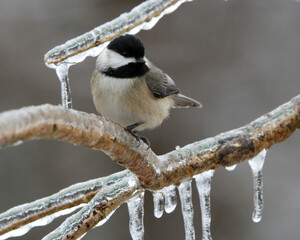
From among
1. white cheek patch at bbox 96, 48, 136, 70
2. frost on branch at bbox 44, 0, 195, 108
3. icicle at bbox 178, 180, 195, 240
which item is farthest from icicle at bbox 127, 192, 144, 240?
white cheek patch at bbox 96, 48, 136, 70

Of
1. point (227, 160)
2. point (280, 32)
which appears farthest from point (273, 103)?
point (227, 160)

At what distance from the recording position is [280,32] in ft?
14.7

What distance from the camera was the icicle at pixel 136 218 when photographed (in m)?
1.67

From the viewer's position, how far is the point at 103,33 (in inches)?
66.4

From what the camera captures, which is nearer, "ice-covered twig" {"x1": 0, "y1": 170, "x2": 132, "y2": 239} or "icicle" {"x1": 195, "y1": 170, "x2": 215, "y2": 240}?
"ice-covered twig" {"x1": 0, "y1": 170, "x2": 132, "y2": 239}

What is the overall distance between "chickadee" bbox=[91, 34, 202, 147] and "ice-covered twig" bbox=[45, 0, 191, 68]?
1.29ft

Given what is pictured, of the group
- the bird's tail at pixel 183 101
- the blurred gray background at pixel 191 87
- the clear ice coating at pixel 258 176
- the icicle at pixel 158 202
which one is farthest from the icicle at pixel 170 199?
the blurred gray background at pixel 191 87

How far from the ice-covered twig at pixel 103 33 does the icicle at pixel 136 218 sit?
0.53m

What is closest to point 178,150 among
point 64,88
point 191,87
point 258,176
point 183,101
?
point 258,176

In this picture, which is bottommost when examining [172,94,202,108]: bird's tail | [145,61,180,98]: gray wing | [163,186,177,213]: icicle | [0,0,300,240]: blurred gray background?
[163,186,177,213]: icicle

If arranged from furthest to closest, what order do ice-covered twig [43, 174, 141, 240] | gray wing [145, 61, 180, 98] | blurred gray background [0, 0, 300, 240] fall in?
1. blurred gray background [0, 0, 300, 240]
2. gray wing [145, 61, 180, 98]
3. ice-covered twig [43, 174, 141, 240]

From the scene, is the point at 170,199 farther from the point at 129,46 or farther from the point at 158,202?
the point at 129,46

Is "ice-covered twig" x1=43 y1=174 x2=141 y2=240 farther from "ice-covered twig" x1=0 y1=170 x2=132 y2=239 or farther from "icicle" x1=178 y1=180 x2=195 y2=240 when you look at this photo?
"icicle" x1=178 y1=180 x2=195 y2=240

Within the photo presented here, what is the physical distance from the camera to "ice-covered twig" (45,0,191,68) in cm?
165
